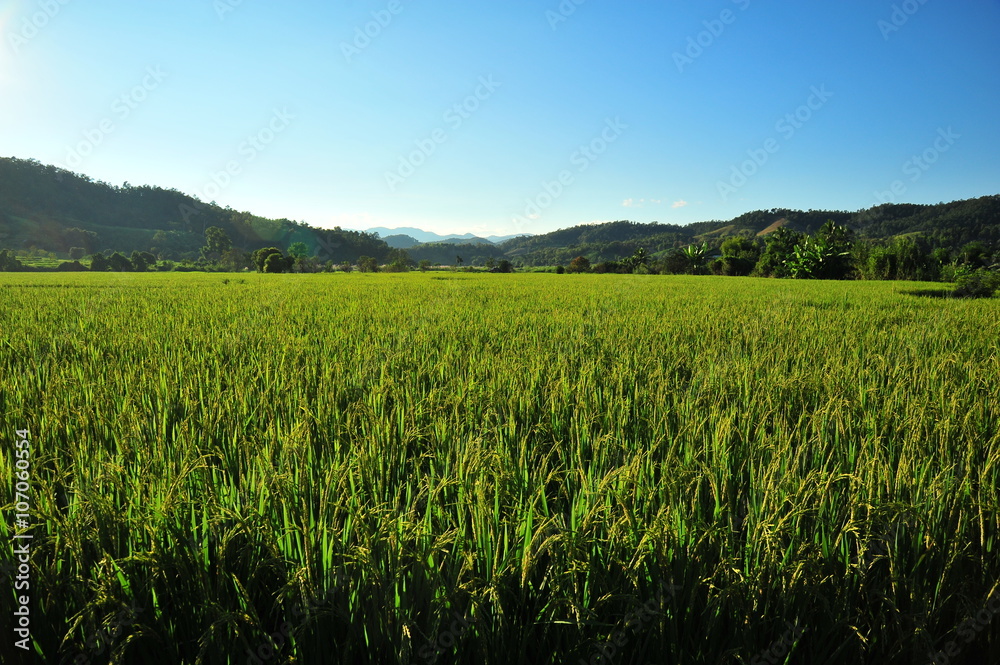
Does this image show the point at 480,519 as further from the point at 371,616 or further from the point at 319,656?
the point at 319,656

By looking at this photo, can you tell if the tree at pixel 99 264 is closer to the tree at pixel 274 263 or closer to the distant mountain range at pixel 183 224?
the tree at pixel 274 263

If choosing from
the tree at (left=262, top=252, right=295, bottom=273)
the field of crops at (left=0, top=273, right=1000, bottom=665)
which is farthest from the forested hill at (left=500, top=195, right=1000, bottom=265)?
the field of crops at (left=0, top=273, right=1000, bottom=665)

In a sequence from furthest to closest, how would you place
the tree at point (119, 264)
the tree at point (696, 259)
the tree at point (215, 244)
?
the tree at point (215, 244) → the tree at point (696, 259) → the tree at point (119, 264)

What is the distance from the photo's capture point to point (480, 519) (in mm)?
1176

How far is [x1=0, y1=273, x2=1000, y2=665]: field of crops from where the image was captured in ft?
3.33

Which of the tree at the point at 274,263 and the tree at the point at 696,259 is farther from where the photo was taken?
the tree at the point at 696,259

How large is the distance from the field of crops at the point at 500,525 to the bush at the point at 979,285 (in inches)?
463

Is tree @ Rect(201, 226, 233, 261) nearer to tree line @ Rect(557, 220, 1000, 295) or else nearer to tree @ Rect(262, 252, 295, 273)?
tree @ Rect(262, 252, 295, 273)

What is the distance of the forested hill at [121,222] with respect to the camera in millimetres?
83938

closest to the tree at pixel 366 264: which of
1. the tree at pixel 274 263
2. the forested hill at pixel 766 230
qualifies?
the tree at pixel 274 263

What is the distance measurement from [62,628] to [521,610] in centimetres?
106

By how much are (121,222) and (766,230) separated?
579 ft

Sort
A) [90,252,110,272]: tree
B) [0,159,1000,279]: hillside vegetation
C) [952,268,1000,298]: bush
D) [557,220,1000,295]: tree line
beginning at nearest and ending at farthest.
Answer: [952,268,1000,298]: bush, [557,220,1000,295]: tree line, [90,252,110,272]: tree, [0,159,1000,279]: hillside vegetation

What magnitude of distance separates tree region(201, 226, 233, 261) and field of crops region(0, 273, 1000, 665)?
295 feet
